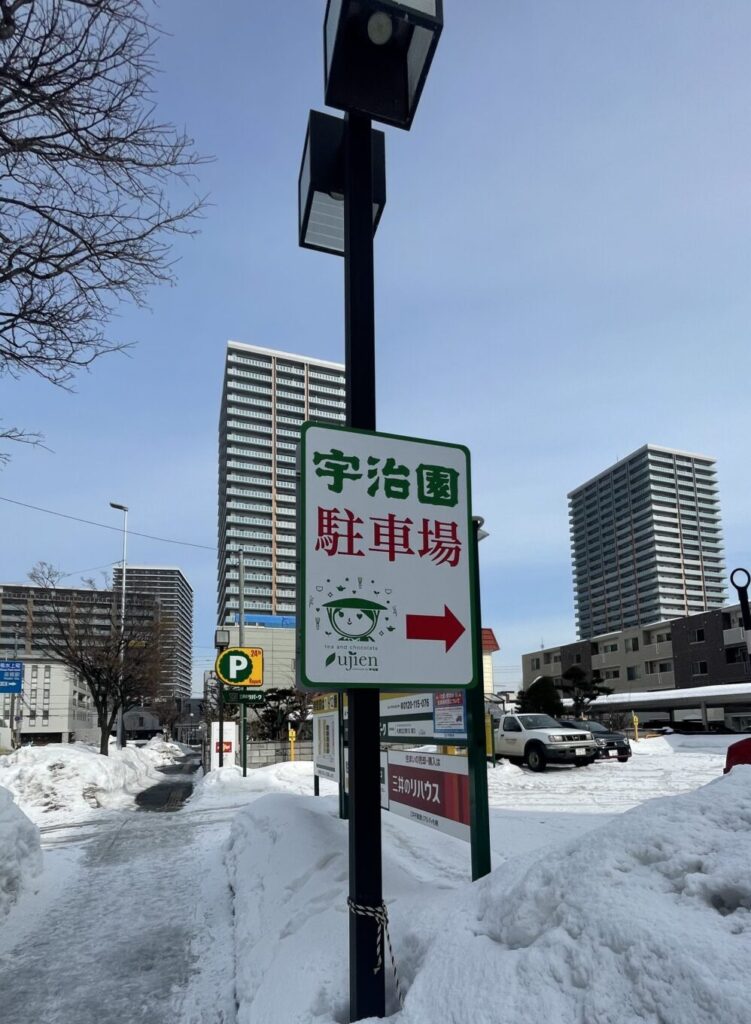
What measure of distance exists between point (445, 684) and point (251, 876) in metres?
4.14

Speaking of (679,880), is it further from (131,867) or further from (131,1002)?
(131,867)

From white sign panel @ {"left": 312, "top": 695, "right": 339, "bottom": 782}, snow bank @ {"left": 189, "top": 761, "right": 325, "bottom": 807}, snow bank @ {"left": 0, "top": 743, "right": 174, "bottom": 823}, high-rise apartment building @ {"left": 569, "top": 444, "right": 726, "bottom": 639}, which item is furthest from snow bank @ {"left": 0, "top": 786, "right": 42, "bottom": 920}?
high-rise apartment building @ {"left": 569, "top": 444, "right": 726, "bottom": 639}

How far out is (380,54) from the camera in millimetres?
4344

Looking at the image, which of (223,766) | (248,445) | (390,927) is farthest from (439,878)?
(248,445)

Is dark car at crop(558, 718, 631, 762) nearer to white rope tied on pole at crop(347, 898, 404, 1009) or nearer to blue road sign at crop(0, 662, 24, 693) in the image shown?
white rope tied on pole at crop(347, 898, 404, 1009)

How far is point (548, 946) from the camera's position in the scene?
9.51 feet

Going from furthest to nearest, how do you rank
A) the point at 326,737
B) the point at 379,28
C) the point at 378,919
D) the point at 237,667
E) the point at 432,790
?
the point at 237,667, the point at 326,737, the point at 432,790, the point at 379,28, the point at 378,919

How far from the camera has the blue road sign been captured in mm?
31234

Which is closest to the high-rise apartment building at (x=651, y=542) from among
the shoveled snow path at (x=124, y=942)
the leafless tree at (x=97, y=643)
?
the leafless tree at (x=97, y=643)

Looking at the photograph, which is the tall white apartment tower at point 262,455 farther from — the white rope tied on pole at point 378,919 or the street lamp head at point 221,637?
the white rope tied on pole at point 378,919

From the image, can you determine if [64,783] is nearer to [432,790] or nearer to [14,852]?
[14,852]

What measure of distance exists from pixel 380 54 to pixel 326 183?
31.1 inches

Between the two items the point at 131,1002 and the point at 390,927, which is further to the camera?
the point at 131,1002

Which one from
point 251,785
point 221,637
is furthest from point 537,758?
point 221,637
